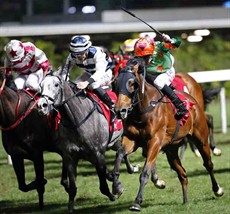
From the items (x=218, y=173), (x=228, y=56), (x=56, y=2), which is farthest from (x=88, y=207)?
(x=228, y=56)

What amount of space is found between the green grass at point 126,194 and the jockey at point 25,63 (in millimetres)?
1455

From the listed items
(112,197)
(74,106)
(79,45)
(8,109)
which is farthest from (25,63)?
(112,197)

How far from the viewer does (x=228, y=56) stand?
27.7 meters

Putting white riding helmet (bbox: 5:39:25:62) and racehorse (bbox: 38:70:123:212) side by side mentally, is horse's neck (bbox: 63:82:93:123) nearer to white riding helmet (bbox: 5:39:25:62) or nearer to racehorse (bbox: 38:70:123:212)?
racehorse (bbox: 38:70:123:212)

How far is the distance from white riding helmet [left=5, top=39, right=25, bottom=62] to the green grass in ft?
5.85

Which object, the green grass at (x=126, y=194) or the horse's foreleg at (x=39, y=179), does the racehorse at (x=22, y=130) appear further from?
the green grass at (x=126, y=194)

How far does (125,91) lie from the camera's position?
28.8ft

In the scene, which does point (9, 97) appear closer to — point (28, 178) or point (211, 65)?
point (28, 178)

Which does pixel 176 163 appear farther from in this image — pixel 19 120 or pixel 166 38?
pixel 19 120

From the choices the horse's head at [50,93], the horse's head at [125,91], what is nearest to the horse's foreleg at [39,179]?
the horse's head at [50,93]

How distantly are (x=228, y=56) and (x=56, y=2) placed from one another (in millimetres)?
5948

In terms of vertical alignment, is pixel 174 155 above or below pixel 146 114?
below

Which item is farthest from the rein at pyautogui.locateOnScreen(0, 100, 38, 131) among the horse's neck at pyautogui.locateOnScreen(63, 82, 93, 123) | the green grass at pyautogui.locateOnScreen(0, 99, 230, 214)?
the green grass at pyautogui.locateOnScreen(0, 99, 230, 214)

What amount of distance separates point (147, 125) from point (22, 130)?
150cm
